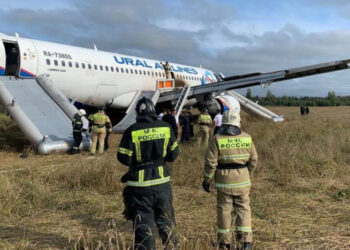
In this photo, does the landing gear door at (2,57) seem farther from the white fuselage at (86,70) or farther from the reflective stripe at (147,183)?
the reflective stripe at (147,183)

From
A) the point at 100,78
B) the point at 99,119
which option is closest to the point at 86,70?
the point at 100,78

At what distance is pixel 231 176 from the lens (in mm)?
3980

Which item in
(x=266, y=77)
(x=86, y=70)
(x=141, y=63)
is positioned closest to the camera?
(x=86, y=70)

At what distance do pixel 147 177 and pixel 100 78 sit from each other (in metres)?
12.9

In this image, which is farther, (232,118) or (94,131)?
(94,131)

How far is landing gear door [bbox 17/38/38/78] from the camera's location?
12719 millimetres

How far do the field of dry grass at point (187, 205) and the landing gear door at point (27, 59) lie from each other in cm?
511

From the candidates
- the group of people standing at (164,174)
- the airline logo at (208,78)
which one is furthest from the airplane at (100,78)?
the group of people standing at (164,174)

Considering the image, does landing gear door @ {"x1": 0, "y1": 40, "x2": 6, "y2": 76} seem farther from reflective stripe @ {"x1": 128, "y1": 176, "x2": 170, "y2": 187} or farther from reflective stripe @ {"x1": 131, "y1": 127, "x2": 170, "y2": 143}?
reflective stripe @ {"x1": 128, "y1": 176, "x2": 170, "y2": 187}

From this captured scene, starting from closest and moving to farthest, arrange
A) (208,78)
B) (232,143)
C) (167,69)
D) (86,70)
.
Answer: (232,143)
(86,70)
(167,69)
(208,78)

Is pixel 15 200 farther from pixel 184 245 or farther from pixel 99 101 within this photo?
pixel 99 101

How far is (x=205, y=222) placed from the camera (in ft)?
16.3

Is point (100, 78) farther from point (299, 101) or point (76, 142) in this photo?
point (299, 101)

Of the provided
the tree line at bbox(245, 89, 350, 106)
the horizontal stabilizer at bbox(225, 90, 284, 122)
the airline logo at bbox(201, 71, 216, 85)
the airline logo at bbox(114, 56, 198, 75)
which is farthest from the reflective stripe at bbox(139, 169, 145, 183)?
the tree line at bbox(245, 89, 350, 106)
